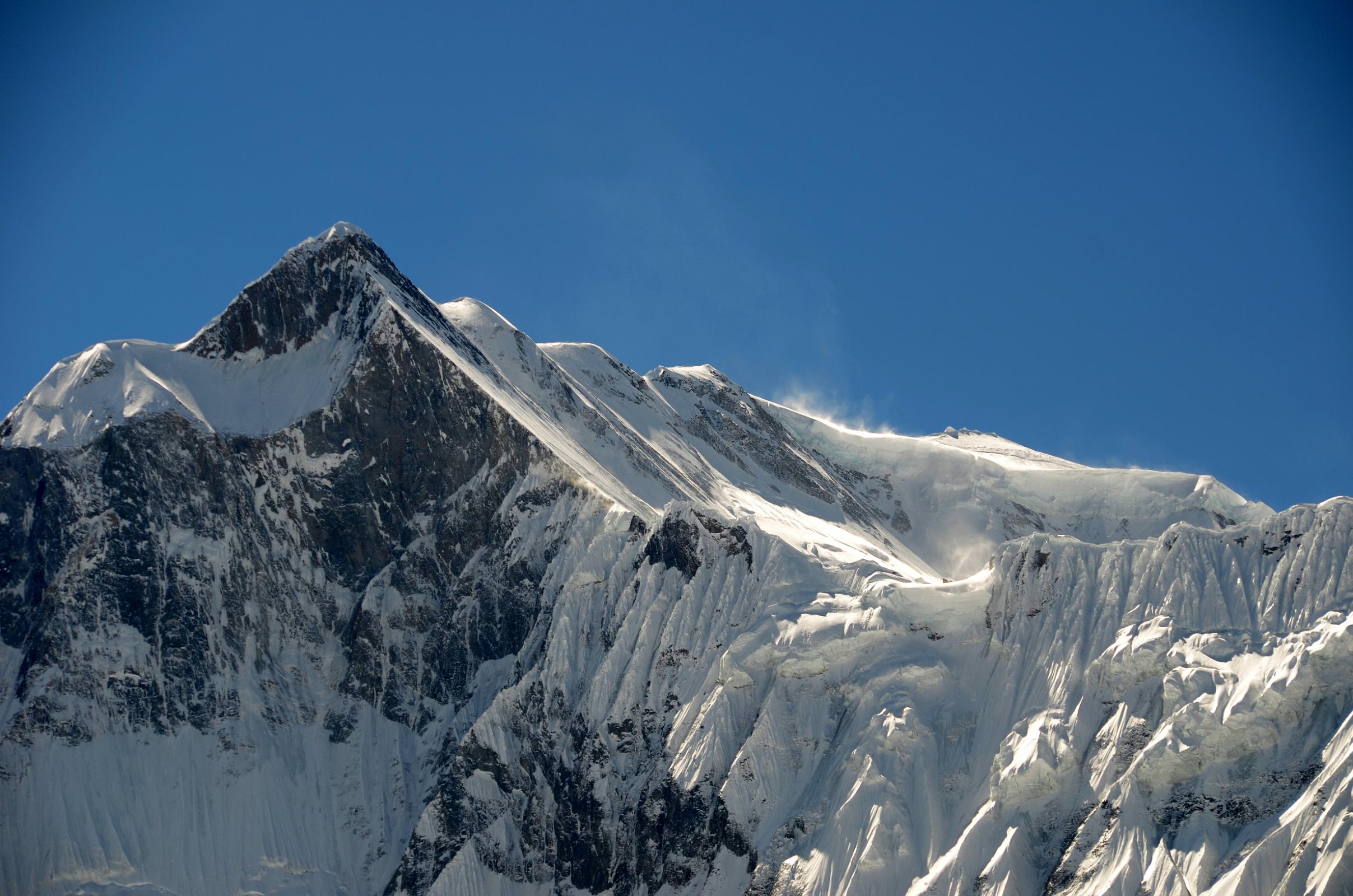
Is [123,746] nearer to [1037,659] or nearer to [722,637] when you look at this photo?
[722,637]

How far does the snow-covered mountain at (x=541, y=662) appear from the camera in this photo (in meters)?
110

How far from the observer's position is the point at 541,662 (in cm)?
14275

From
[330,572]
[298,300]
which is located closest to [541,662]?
[330,572]

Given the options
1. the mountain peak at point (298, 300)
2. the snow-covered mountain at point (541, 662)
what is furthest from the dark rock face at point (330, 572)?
the mountain peak at point (298, 300)

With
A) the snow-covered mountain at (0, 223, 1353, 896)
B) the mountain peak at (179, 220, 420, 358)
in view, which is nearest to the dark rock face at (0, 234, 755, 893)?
the snow-covered mountain at (0, 223, 1353, 896)

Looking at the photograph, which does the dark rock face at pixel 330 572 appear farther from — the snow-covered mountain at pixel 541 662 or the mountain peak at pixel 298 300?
the mountain peak at pixel 298 300

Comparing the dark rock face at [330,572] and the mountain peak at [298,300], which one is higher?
the mountain peak at [298,300]

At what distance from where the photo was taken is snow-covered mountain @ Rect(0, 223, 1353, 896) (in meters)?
110

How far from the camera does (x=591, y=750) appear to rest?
133500 mm

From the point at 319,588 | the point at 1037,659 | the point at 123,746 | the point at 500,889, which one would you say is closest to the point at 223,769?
the point at 123,746

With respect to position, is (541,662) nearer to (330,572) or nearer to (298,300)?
(330,572)

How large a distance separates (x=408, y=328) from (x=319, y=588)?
2916 cm

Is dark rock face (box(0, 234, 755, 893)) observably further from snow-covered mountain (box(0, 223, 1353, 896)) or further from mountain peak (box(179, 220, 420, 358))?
mountain peak (box(179, 220, 420, 358))

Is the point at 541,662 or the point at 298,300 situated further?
the point at 298,300
